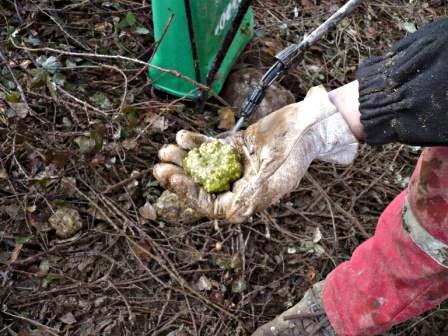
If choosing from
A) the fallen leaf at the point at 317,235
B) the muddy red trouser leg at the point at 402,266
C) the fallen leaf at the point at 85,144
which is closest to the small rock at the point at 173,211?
the fallen leaf at the point at 85,144

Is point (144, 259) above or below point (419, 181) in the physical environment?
below

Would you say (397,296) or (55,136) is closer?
(397,296)

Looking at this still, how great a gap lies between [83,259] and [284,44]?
1.92 metres

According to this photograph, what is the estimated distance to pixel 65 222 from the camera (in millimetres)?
2197

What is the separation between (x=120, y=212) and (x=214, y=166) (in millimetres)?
797

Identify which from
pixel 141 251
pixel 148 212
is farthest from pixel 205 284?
pixel 148 212

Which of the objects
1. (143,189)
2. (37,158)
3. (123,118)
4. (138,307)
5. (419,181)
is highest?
(419,181)

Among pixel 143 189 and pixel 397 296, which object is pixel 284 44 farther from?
pixel 397 296

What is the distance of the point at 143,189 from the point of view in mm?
2385

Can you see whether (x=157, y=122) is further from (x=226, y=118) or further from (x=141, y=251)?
(x=141, y=251)

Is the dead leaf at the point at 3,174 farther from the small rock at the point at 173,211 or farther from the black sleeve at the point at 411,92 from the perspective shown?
the black sleeve at the point at 411,92

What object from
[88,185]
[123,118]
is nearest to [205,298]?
[88,185]

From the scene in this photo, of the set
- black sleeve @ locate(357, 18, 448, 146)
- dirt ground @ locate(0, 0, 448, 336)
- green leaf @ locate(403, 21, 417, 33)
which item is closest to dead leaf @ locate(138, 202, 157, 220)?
dirt ground @ locate(0, 0, 448, 336)

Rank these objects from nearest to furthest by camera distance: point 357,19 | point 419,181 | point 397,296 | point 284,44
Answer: point 419,181
point 397,296
point 284,44
point 357,19
